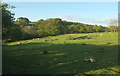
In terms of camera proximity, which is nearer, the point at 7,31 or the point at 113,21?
the point at 7,31

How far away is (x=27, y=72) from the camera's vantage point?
10781 mm

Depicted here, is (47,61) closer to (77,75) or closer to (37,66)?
(37,66)

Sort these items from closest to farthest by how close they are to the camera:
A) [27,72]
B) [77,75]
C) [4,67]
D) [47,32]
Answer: [77,75], [27,72], [4,67], [47,32]

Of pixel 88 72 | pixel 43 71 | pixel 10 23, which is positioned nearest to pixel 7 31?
pixel 10 23

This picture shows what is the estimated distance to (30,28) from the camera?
156 feet

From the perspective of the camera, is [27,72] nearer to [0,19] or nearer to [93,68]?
[0,19]

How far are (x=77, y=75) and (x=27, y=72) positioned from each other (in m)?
→ 4.42

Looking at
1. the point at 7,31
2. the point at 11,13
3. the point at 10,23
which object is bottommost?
the point at 7,31

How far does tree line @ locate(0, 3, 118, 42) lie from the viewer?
1159cm

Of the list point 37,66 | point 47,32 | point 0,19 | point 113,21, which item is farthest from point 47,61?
point 113,21

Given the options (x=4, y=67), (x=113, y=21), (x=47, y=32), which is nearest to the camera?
(x=4, y=67)

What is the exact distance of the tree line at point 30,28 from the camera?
11.6m

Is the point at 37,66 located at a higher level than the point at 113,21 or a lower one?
lower

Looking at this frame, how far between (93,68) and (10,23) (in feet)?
30.5
